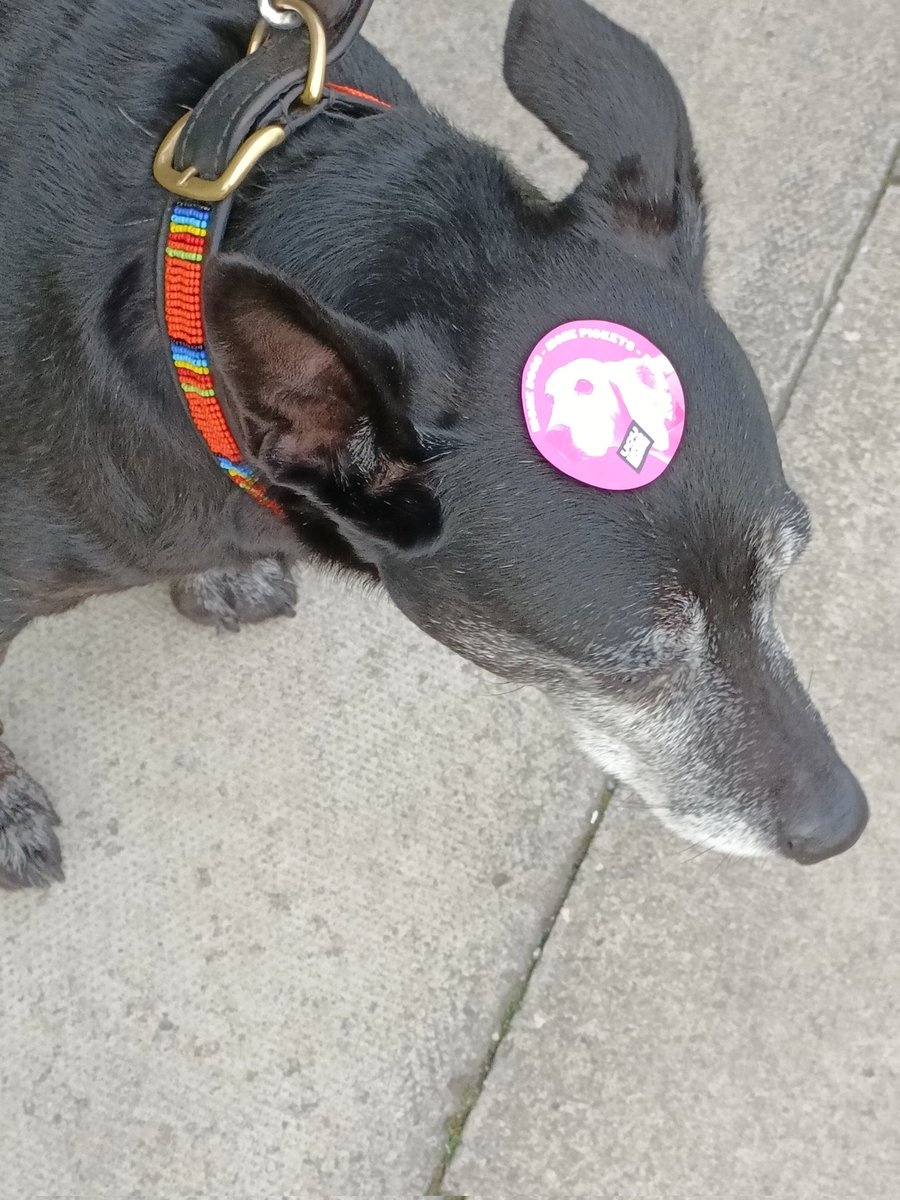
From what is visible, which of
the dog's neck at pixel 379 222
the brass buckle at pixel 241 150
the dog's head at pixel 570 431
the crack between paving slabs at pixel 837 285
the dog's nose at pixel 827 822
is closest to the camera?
the brass buckle at pixel 241 150

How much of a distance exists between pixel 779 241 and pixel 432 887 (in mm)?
2790

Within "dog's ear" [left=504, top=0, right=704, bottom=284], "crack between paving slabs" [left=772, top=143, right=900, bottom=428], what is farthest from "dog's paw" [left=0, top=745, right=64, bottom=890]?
"crack between paving slabs" [left=772, top=143, right=900, bottom=428]

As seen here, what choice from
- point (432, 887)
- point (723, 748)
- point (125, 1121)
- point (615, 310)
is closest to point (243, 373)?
point (615, 310)

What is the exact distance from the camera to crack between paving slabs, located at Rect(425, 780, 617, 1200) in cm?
323

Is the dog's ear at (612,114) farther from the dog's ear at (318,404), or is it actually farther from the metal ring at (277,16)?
the dog's ear at (318,404)

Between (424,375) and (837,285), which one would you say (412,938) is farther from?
(837,285)

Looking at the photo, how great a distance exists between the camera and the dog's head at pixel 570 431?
1990 mm

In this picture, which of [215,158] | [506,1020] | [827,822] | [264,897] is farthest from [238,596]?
[827,822]

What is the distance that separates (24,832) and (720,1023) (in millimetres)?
2308

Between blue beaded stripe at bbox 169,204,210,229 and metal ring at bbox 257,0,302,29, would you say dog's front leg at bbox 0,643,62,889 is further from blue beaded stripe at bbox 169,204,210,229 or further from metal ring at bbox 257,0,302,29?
metal ring at bbox 257,0,302,29

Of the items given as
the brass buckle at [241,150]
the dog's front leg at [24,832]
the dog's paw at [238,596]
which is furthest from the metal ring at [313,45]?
the dog's front leg at [24,832]

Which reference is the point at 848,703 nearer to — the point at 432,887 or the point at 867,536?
the point at 867,536

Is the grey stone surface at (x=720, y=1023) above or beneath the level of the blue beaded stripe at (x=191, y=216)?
beneath

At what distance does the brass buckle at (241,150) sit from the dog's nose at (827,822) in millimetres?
1925
